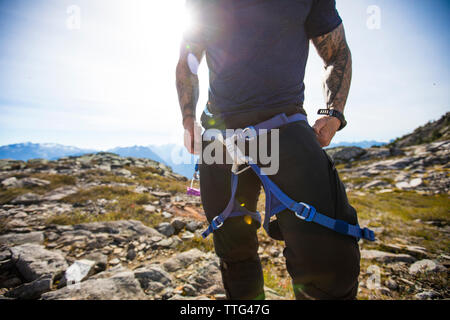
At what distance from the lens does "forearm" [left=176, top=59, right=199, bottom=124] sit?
7.68 feet

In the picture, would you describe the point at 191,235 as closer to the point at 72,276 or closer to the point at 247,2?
the point at 72,276

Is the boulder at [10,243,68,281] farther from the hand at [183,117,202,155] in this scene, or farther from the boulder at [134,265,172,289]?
the hand at [183,117,202,155]

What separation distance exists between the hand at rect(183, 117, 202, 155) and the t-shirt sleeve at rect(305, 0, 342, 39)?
150 centimetres

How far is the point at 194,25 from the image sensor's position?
207cm

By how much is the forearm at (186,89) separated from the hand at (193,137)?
179 mm

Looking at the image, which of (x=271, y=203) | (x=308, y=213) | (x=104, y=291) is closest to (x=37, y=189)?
(x=104, y=291)

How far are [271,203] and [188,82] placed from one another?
1875 mm

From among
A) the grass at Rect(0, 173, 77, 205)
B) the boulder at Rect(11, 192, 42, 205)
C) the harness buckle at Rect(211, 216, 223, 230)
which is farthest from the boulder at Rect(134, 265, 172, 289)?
the grass at Rect(0, 173, 77, 205)

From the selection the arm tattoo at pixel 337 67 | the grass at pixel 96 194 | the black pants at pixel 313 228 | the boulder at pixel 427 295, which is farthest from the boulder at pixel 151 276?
the grass at pixel 96 194

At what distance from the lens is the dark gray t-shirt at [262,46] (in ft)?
5.18

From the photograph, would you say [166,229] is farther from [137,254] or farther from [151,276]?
[151,276]

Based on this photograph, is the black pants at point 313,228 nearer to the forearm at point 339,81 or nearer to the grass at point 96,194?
the forearm at point 339,81
